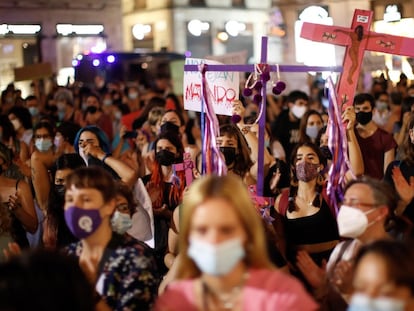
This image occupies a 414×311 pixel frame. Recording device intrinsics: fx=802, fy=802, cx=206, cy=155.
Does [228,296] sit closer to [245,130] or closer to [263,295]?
[263,295]

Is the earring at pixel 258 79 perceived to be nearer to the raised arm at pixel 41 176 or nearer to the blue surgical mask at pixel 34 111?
the raised arm at pixel 41 176

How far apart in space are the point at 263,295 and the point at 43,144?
484 cm

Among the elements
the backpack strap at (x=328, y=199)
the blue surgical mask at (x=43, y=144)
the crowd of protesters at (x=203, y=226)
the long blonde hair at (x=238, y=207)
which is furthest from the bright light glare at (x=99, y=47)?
the long blonde hair at (x=238, y=207)

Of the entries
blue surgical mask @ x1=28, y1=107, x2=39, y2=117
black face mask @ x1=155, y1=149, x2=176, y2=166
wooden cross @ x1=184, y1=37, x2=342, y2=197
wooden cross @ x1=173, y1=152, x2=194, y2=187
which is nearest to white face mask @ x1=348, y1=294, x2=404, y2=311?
wooden cross @ x1=184, y1=37, x2=342, y2=197

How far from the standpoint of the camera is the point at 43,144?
25.1ft

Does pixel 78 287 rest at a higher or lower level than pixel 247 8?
lower

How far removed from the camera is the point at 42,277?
119 inches

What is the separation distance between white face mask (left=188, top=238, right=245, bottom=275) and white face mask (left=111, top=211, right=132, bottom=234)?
1.03 m

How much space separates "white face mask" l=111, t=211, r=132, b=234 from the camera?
421 centimetres

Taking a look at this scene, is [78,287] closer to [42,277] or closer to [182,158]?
[42,277]

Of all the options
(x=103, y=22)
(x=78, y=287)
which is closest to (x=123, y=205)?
(x=78, y=287)

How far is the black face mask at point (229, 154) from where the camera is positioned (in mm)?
6417

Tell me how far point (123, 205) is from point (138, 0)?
39430 mm

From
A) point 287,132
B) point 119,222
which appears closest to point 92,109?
point 287,132
